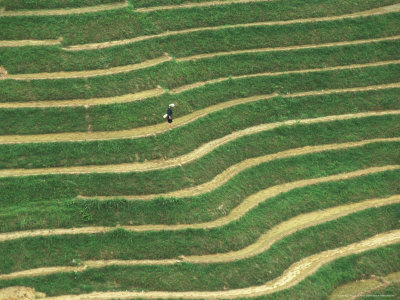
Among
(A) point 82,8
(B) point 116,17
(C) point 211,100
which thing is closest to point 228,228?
(C) point 211,100

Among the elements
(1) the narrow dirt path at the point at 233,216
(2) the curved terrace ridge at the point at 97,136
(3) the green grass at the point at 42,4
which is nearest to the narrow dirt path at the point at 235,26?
(3) the green grass at the point at 42,4

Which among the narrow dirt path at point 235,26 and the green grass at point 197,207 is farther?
the narrow dirt path at point 235,26

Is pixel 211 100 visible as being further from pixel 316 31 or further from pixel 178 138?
pixel 316 31

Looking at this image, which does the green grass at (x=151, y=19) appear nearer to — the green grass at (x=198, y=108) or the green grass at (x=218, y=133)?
the green grass at (x=198, y=108)

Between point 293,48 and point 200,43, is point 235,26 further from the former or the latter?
point 293,48

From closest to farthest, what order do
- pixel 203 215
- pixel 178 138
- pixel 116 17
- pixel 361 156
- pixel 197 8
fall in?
pixel 203 215
pixel 178 138
pixel 361 156
pixel 116 17
pixel 197 8

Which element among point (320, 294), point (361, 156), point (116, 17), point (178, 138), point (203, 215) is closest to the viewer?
point (320, 294)

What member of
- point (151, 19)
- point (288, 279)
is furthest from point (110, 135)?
point (288, 279)
